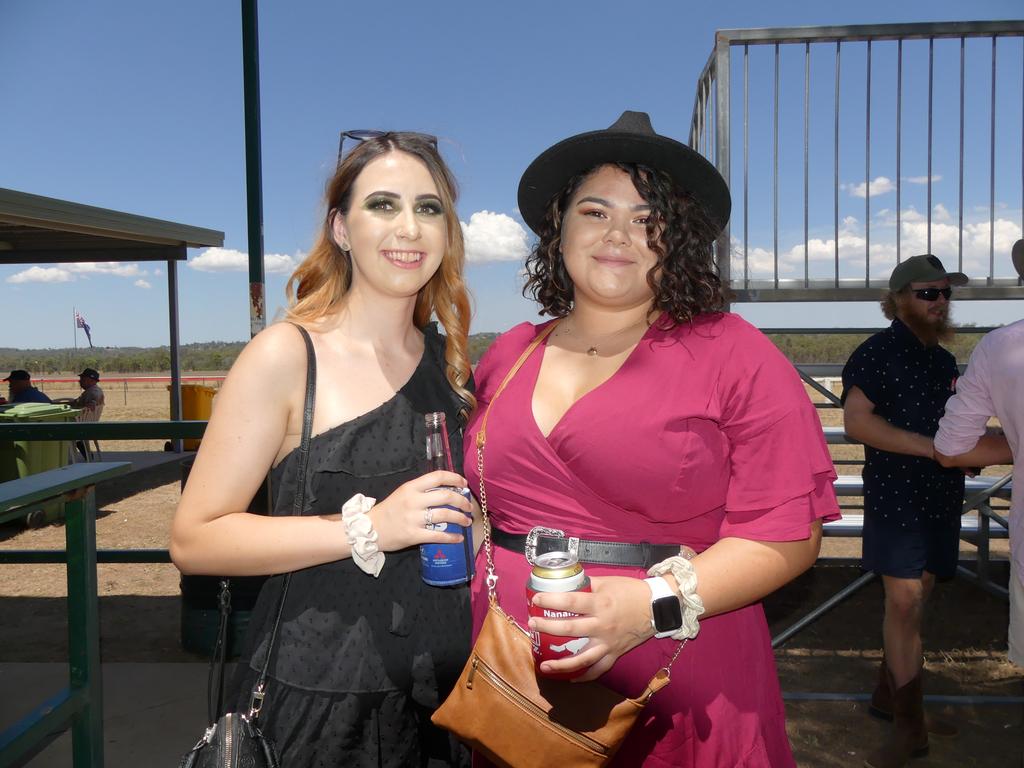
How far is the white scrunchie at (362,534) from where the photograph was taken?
1.62m

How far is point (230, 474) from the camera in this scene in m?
1.65

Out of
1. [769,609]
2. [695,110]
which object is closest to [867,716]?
[769,609]

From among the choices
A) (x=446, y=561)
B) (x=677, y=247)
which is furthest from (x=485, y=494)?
(x=677, y=247)

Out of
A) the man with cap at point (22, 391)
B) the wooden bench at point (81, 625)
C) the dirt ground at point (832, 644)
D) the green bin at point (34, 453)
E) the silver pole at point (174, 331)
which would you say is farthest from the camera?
the silver pole at point (174, 331)

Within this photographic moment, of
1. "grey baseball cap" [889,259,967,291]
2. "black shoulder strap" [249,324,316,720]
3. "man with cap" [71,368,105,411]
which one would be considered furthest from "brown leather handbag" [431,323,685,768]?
"man with cap" [71,368,105,411]

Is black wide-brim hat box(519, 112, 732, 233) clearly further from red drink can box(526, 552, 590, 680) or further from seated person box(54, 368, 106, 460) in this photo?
seated person box(54, 368, 106, 460)

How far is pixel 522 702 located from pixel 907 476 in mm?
2856

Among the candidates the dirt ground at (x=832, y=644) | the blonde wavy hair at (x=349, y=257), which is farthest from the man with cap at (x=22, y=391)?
the blonde wavy hair at (x=349, y=257)

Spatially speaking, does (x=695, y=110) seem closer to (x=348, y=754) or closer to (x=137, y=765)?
(x=348, y=754)

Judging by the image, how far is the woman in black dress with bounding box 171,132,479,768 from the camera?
164 cm

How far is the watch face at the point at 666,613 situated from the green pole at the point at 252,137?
3.27 metres

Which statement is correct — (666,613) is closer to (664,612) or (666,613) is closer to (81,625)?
(664,612)

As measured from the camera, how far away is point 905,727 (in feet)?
12.2

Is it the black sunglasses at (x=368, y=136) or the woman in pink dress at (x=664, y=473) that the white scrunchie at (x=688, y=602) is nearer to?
the woman in pink dress at (x=664, y=473)
